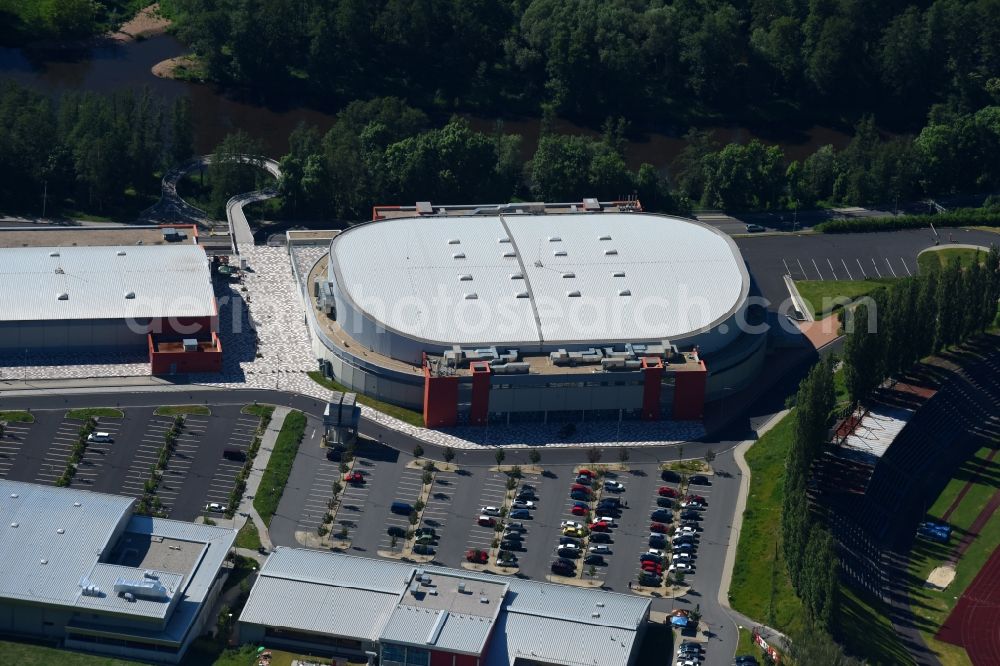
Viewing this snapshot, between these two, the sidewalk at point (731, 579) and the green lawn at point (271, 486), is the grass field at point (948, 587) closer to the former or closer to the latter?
the sidewalk at point (731, 579)

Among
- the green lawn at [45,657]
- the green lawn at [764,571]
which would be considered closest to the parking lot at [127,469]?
the green lawn at [45,657]

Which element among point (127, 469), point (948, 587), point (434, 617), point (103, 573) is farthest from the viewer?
point (127, 469)

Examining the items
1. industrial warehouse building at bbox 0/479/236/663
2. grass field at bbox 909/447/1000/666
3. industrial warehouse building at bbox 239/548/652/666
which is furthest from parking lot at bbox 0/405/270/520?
grass field at bbox 909/447/1000/666

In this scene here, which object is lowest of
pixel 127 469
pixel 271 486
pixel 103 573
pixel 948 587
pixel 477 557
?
pixel 127 469

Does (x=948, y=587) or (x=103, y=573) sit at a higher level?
(x=948, y=587)

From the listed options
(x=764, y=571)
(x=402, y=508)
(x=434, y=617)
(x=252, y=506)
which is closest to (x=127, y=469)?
(x=252, y=506)

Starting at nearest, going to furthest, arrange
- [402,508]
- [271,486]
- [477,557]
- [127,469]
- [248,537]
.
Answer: [477,557]
[248,537]
[402,508]
[271,486]
[127,469]

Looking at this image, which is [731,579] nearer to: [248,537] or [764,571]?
[764,571]
